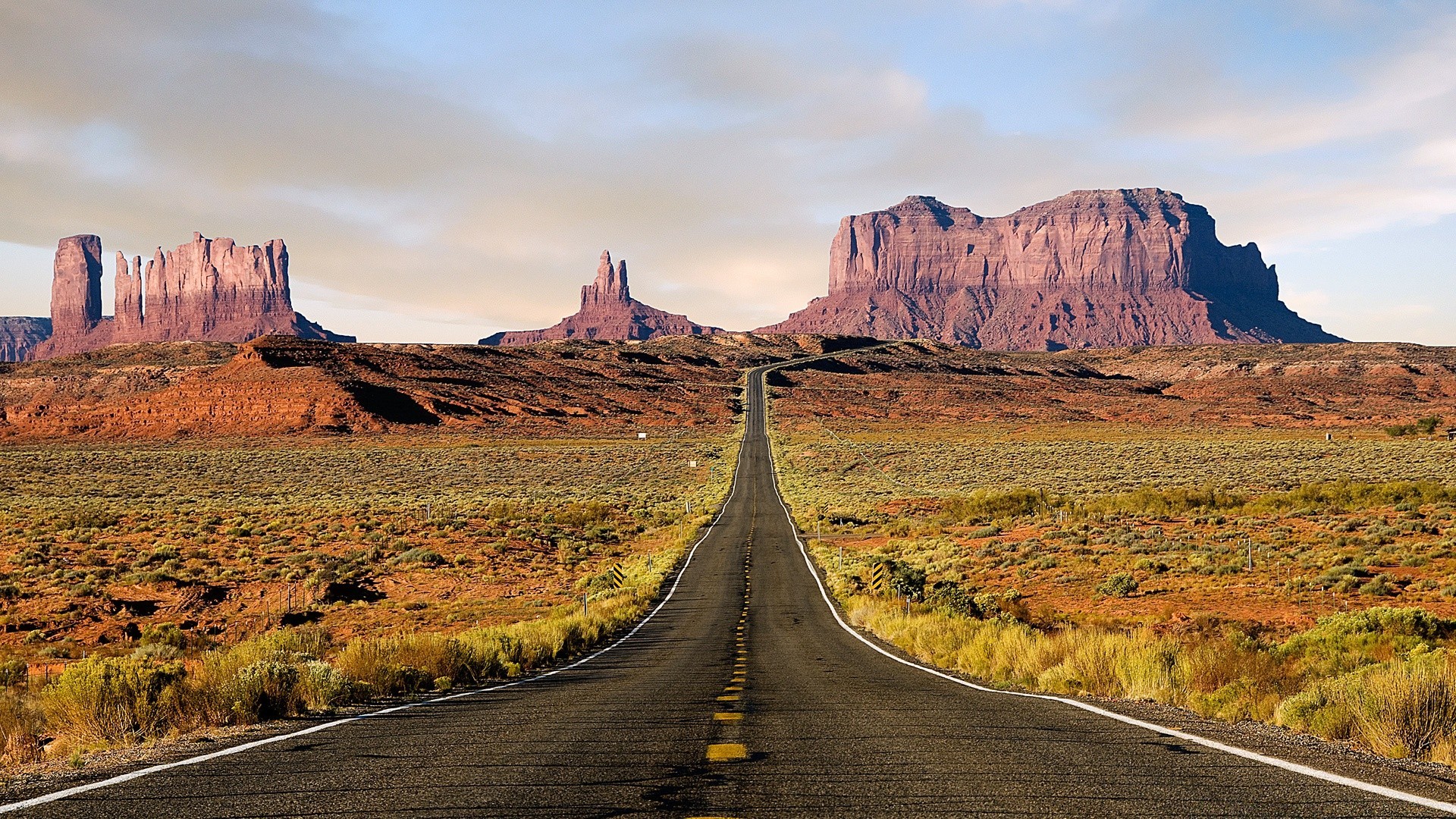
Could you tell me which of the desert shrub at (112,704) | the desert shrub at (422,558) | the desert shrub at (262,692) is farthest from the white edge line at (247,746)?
the desert shrub at (422,558)

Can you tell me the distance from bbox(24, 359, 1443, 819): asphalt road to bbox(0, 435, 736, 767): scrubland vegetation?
2.10 m

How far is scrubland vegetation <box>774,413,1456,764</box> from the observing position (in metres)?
10.3

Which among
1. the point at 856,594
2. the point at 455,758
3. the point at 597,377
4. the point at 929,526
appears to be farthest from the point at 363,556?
the point at 597,377

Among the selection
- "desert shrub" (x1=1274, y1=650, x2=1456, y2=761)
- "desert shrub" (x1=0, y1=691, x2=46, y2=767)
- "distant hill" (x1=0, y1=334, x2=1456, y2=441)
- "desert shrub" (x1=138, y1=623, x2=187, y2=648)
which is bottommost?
"desert shrub" (x1=138, y1=623, x2=187, y2=648)

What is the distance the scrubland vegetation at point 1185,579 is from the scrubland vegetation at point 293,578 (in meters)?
8.40

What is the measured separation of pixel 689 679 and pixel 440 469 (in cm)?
6800

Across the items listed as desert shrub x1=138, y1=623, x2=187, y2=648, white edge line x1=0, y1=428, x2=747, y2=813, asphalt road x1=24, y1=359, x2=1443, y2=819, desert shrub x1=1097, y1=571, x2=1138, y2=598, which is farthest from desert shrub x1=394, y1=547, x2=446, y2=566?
asphalt road x1=24, y1=359, x2=1443, y2=819

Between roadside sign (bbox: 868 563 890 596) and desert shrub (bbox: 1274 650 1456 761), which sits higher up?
desert shrub (bbox: 1274 650 1456 761)

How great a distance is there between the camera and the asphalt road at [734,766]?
564 cm

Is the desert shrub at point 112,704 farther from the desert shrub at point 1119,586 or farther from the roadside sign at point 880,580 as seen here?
the desert shrub at point 1119,586

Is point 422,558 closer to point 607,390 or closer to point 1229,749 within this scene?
point 1229,749

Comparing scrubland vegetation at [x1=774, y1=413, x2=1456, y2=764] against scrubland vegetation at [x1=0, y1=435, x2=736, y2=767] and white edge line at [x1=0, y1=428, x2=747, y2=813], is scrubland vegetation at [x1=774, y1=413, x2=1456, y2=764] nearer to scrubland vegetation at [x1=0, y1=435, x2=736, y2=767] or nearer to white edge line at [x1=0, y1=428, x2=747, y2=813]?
white edge line at [x1=0, y1=428, x2=747, y2=813]

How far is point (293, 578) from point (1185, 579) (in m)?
29.9

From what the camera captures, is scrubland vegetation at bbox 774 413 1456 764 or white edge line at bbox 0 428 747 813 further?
scrubland vegetation at bbox 774 413 1456 764
